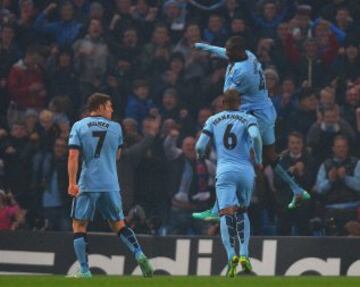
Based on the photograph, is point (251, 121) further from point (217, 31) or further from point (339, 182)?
point (217, 31)

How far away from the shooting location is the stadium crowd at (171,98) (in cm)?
2047

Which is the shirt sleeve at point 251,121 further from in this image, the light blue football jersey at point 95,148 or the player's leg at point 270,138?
the light blue football jersey at point 95,148

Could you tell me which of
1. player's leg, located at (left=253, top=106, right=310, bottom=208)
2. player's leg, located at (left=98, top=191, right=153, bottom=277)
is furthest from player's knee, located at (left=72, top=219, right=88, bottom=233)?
player's leg, located at (left=253, top=106, right=310, bottom=208)

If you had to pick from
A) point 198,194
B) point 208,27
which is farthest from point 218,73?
point 198,194

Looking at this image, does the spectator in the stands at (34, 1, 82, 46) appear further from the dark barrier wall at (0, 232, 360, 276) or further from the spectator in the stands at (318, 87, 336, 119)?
the dark barrier wall at (0, 232, 360, 276)

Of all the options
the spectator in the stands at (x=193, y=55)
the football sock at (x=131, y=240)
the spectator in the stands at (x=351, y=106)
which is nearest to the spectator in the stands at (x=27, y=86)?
the spectator in the stands at (x=193, y=55)

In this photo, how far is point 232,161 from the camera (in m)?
16.8

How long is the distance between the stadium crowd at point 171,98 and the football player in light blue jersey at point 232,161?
3.51 meters

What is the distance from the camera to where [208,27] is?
934 inches

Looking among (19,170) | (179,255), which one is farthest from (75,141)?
(19,170)

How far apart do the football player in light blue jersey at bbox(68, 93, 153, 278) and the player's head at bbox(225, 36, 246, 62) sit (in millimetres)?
1532

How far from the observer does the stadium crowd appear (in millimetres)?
20469

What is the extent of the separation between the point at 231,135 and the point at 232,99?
0.41 metres

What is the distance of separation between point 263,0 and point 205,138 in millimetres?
7838
